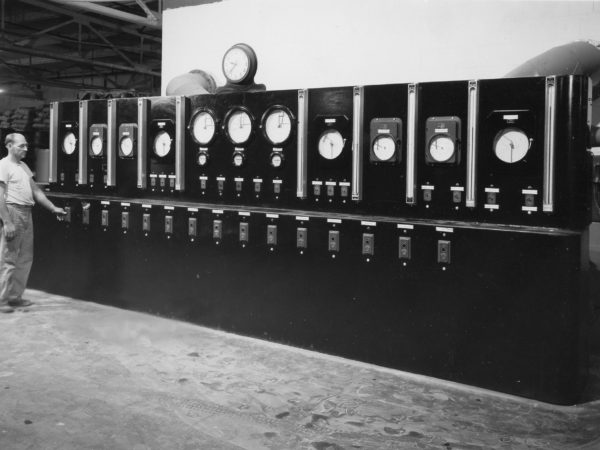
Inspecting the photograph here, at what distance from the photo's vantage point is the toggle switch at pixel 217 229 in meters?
5.23

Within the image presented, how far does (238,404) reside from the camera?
369 cm

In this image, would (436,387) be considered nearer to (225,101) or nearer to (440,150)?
(440,150)

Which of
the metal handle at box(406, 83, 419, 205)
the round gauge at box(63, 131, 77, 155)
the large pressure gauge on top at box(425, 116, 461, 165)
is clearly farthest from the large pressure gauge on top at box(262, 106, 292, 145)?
the round gauge at box(63, 131, 77, 155)

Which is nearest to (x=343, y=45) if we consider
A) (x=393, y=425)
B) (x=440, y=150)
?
(x=440, y=150)

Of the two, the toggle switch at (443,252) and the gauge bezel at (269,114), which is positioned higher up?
the gauge bezel at (269,114)

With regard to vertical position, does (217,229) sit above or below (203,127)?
below

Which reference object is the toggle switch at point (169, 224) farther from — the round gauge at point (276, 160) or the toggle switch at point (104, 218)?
the round gauge at point (276, 160)

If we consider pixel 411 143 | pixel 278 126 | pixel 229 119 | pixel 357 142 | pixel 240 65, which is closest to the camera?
pixel 411 143

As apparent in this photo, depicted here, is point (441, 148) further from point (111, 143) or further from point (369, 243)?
point (111, 143)

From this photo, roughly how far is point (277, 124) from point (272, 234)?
88 centimetres

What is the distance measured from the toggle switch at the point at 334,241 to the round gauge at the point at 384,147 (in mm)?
651

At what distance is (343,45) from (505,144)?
268cm

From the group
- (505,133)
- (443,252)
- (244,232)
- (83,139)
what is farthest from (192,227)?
(505,133)

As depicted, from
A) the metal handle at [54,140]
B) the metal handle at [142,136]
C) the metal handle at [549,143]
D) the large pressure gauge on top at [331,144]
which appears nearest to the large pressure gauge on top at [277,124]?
the large pressure gauge on top at [331,144]
